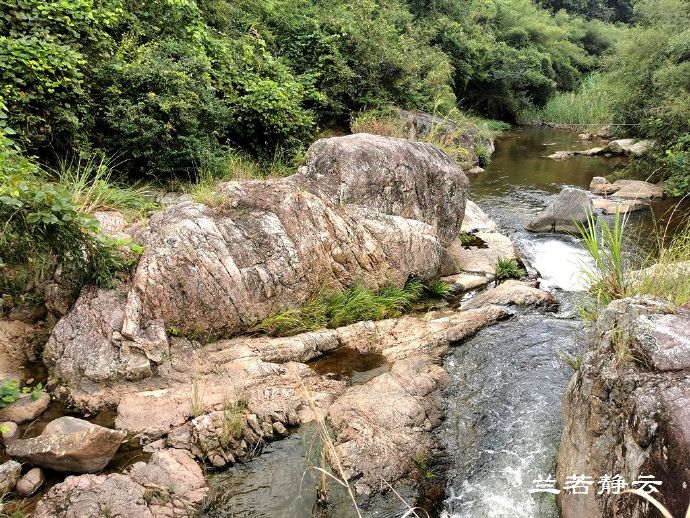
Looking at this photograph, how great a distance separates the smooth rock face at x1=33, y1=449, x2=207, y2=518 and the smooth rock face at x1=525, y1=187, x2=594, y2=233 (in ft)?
30.1

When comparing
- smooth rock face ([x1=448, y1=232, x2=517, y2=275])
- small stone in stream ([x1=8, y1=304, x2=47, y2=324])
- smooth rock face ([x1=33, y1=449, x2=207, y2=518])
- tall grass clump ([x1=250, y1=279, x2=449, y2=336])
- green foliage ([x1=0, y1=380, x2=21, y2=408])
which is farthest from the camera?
smooth rock face ([x1=448, y1=232, x2=517, y2=275])

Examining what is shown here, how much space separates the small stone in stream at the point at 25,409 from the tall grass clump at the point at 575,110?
948 inches

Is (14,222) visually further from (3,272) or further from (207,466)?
(207,466)

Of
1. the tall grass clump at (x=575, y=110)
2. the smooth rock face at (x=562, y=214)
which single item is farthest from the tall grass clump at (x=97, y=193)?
the tall grass clump at (x=575, y=110)

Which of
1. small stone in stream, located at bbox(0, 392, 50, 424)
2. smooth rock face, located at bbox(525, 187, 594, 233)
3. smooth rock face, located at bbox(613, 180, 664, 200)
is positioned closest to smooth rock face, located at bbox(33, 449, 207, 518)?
small stone in stream, located at bbox(0, 392, 50, 424)

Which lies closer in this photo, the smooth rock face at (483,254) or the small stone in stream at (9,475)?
the small stone in stream at (9,475)

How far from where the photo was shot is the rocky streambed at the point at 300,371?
3674mm

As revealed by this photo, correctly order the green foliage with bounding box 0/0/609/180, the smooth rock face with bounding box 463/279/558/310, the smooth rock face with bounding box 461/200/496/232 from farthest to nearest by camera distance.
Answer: the smooth rock face with bounding box 461/200/496/232 < the smooth rock face with bounding box 463/279/558/310 < the green foliage with bounding box 0/0/609/180

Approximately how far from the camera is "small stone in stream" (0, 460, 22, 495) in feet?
11.1

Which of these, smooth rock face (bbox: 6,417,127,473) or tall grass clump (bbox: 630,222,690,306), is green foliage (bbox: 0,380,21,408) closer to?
smooth rock face (bbox: 6,417,127,473)

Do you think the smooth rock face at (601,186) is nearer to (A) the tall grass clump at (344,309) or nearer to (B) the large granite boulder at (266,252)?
(B) the large granite boulder at (266,252)

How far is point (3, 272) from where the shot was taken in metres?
4.90

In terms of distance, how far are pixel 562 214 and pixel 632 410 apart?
8.43 m

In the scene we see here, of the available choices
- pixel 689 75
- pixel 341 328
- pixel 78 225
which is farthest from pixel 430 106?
pixel 78 225
